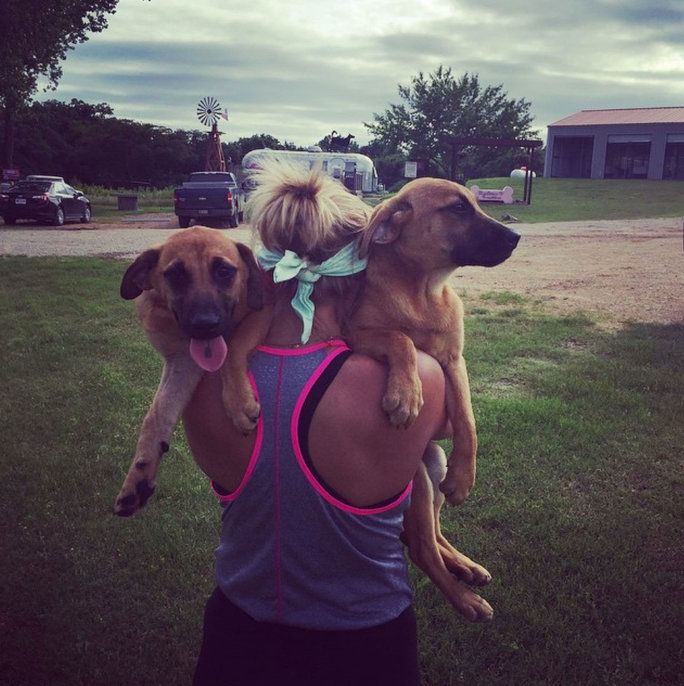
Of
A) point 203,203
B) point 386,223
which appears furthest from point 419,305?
point 203,203

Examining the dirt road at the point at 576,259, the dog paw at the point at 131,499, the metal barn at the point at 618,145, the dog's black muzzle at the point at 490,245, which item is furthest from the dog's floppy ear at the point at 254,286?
the metal barn at the point at 618,145

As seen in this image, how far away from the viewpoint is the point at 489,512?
4.40 m

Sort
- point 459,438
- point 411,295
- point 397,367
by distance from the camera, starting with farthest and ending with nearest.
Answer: point 411,295 < point 459,438 < point 397,367

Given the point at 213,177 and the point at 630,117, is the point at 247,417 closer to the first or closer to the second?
the point at 213,177

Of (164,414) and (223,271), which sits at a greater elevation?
(223,271)

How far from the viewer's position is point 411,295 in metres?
2.24

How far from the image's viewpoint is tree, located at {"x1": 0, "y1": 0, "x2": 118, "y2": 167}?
8375 millimetres

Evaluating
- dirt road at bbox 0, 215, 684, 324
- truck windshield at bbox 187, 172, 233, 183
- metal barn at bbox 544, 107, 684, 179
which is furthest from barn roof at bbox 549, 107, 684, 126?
truck windshield at bbox 187, 172, 233, 183

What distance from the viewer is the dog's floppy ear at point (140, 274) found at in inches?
84.5

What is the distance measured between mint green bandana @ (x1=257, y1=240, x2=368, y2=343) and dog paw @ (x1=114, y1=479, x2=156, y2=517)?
0.70 m

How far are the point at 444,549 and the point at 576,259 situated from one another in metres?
13.5

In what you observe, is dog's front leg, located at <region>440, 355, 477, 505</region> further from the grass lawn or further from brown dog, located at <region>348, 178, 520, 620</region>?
the grass lawn

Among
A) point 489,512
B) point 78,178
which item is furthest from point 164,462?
point 78,178

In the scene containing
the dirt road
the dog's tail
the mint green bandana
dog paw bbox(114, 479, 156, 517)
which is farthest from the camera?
the dirt road
